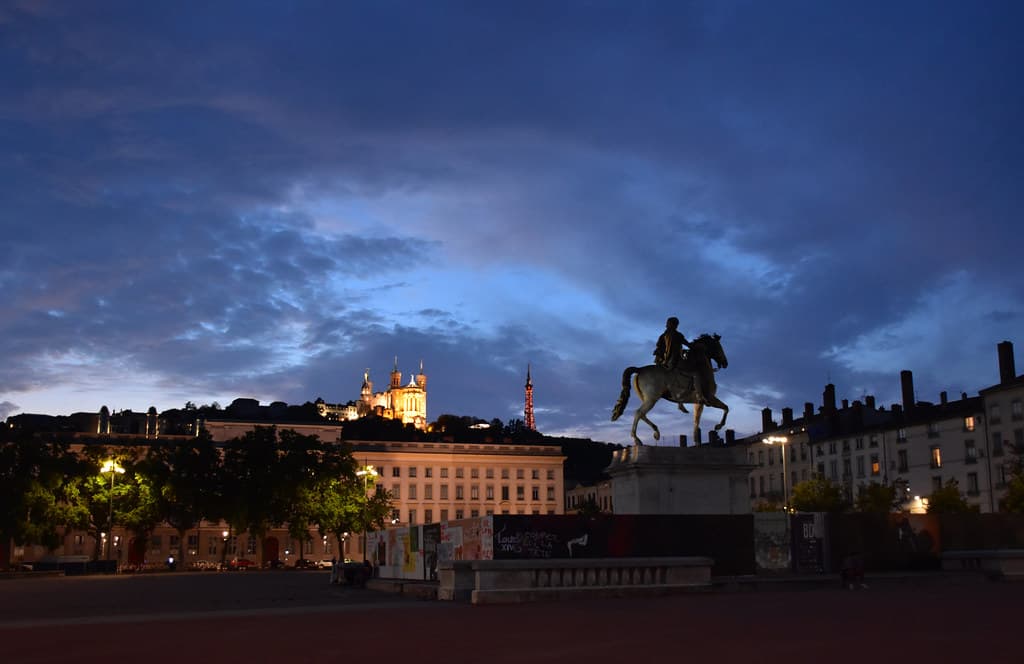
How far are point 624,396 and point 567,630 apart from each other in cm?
1668

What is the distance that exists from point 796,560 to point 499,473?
123728mm

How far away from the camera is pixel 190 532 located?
128 metres

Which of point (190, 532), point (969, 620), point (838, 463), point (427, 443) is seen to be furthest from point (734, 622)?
point (427, 443)

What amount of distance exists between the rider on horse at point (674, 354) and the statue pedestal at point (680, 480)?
2.14 meters

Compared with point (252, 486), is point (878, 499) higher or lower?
lower

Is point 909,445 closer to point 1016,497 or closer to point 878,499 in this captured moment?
point 878,499

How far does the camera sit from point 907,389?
102 metres

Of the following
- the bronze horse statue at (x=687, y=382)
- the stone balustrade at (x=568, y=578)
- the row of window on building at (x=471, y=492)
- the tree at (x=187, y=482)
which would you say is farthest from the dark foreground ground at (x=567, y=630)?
the row of window on building at (x=471, y=492)

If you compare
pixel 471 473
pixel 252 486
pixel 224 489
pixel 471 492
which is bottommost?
pixel 224 489

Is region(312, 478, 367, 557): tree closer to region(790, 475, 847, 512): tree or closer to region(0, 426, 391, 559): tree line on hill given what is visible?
region(0, 426, 391, 559): tree line on hill

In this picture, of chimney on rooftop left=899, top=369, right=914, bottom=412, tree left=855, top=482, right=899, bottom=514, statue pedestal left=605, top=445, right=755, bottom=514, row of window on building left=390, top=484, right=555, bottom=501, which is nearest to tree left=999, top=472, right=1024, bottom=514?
tree left=855, top=482, right=899, bottom=514

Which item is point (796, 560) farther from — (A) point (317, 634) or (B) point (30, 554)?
(B) point (30, 554)

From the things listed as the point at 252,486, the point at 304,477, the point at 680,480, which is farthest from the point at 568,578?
the point at 252,486

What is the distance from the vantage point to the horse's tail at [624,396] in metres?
34.8
